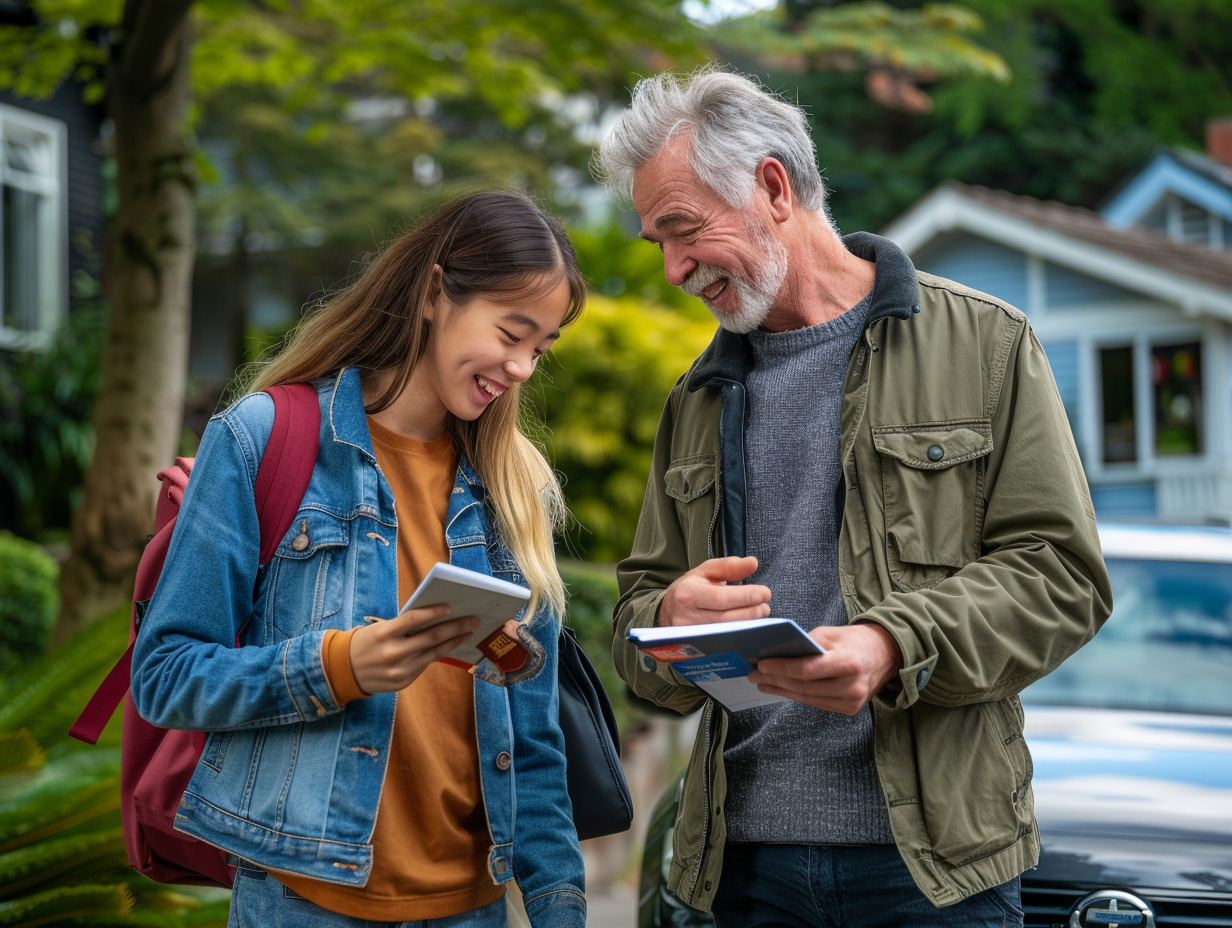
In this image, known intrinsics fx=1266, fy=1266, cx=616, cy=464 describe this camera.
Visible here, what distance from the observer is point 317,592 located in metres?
2.04

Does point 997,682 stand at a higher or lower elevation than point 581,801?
higher

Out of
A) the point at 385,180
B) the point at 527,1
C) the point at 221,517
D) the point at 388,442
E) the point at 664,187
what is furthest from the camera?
the point at 385,180

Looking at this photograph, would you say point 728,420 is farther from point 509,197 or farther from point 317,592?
point 317,592

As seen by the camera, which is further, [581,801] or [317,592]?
[581,801]

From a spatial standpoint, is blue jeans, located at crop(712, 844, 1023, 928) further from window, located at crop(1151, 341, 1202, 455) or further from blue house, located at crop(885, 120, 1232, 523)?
window, located at crop(1151, 341, 1202, 455)

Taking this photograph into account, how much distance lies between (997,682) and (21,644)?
7.32 meters

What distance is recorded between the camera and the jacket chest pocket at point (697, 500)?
7.73 ft

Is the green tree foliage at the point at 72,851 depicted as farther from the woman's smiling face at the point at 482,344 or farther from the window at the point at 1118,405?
the window at the point at 1118,405

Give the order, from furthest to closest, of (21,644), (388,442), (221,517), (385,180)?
(385,180), (21,644), (388,442), (221,517)

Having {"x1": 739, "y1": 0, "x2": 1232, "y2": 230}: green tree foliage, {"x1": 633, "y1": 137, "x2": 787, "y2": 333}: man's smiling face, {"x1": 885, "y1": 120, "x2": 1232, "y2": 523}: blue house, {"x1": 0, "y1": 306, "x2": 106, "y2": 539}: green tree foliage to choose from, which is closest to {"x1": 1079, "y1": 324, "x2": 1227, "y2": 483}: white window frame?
{"x1": 885, "y1": 120, "x2": 1232, "y2": 523}: blue house

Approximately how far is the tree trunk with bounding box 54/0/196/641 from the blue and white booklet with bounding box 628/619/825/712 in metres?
3.79

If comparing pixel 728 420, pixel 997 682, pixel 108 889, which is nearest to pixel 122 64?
pixel 108 889

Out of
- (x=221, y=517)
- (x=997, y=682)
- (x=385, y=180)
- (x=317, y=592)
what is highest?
(x=385, y=180)

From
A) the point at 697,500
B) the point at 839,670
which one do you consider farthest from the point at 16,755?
the point at 839,670
